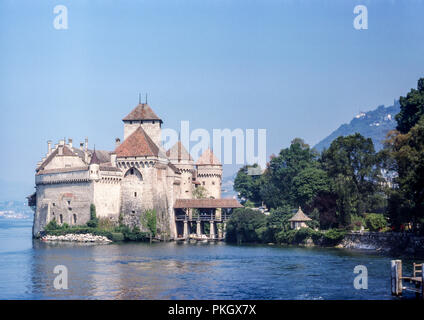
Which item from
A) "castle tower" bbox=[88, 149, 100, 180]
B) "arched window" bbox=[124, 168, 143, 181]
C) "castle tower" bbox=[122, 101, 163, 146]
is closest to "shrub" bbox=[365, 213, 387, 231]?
"arched window" bbox=[124, 168, 143, 181]

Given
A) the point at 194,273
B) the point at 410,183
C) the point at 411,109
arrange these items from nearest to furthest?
1. the point at 194,273
2. the point at 410,183
3. the point at 411,109

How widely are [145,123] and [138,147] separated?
5.87m

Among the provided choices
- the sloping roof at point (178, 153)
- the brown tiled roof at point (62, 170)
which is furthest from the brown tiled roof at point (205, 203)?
the brown tiled roof at point (62, 170)

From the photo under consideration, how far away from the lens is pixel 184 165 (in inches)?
3541

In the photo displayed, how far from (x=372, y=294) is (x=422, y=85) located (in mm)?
42129

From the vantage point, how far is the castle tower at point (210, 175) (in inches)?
3780

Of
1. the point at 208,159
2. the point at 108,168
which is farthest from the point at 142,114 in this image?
the point at 208,159

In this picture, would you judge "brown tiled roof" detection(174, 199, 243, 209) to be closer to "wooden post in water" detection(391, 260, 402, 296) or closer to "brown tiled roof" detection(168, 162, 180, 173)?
"brown tiled roof" detection(168, 162, 180, 173)

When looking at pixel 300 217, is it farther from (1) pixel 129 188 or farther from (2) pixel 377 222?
(1) pixel 129 188

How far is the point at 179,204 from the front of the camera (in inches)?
3307

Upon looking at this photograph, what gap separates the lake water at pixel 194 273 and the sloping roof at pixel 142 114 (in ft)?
86.1

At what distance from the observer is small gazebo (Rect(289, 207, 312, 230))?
6888 centimetres
